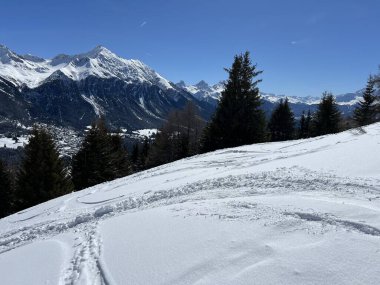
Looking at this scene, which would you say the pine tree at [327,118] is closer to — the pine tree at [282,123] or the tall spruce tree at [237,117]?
the pine tree at [282,123]

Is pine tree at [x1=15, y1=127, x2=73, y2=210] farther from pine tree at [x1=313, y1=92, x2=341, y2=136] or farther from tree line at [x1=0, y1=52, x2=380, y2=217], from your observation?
pine tree at [x1=313, y1=92, x2=341, y2=136]

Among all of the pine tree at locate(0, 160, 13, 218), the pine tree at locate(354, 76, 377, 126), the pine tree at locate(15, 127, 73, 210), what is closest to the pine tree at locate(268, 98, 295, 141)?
the pine tree at locate(354, 76, 377, 126)

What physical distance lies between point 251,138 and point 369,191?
865 inches

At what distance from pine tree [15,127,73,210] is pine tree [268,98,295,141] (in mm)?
33407

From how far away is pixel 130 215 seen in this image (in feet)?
31.0

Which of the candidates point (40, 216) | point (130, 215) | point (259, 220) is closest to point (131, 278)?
point (259, 220)

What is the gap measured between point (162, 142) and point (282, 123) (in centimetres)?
1957

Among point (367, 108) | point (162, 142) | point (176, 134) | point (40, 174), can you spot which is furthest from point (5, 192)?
point (367, 108)

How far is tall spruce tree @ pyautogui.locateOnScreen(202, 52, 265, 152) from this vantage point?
98.7ft

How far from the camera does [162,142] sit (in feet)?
142

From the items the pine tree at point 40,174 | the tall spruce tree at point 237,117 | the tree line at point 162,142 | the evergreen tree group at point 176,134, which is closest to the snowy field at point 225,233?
the pine tree at point 40,174

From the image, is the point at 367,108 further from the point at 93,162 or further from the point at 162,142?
the point at 93,162

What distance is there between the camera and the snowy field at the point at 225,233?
5.27 metres

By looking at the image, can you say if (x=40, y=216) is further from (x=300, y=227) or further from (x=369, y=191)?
(x=369, y=191)
